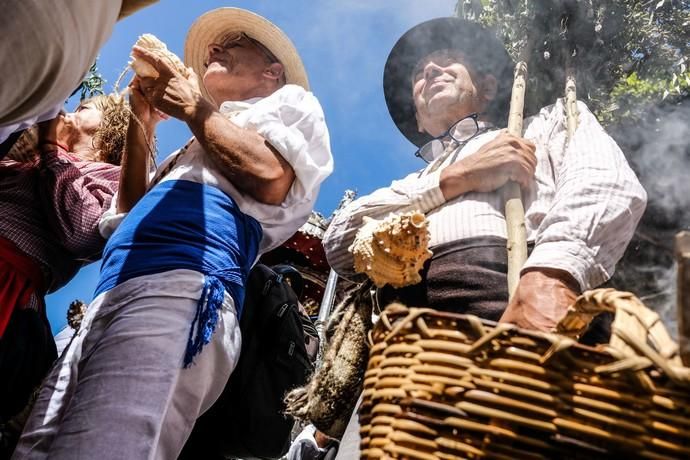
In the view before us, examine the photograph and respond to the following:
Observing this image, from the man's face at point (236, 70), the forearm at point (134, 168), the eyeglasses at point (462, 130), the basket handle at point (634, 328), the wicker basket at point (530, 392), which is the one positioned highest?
the man's face at point (236, 70)

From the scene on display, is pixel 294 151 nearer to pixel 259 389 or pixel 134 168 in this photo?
pixel 134 168

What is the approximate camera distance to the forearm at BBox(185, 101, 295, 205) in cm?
231

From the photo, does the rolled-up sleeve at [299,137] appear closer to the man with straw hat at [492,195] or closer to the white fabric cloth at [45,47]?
the man with straw hat at [492,195]

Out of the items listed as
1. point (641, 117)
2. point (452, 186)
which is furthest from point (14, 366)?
point (641, 117)

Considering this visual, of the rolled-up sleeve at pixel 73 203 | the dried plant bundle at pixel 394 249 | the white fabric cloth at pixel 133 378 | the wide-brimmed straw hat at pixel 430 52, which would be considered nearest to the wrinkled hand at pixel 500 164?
the dried plant bundle at pixel 394 249

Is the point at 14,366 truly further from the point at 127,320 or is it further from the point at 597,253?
the point at 597,253

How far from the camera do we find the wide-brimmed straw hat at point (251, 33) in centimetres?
318

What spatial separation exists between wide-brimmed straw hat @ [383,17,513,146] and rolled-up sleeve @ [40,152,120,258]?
1.44 m

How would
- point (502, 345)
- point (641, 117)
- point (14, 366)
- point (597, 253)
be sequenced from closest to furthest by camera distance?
point (502, 345)
point (597, 253)
point (14, 366)
point (641, 117)

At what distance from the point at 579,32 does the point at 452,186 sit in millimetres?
1218

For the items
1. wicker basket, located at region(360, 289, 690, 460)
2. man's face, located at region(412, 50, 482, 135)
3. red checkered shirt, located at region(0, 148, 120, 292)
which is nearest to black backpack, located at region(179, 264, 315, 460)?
red checkered shirt, located at region(0, 148, 120, 292)

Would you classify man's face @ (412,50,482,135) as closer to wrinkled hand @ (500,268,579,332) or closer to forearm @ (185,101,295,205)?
forearm @ (185,101,295,205)

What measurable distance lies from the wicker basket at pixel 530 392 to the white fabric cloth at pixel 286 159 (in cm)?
146

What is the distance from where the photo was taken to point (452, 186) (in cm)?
222
